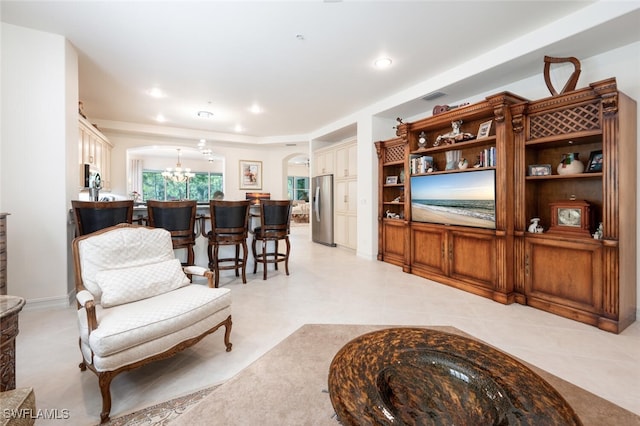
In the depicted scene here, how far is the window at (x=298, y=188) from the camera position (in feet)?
44.2

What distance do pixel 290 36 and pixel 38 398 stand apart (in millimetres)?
3400

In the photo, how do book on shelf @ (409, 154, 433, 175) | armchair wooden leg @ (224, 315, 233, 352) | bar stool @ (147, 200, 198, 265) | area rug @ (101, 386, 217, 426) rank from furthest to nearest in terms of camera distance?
book on shelf @ (409, 154, 433, 175) < bar stool @ (147, 200, 198, 265) < armchair wooden leg @ (224, 315, 233, 352) < area rug @ (101, 386, 217, 426)

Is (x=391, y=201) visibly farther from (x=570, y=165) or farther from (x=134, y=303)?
(x=134, y=303)

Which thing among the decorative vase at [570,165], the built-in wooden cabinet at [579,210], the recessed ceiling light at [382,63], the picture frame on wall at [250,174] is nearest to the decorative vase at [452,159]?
the built-in wooden cabinet at [579,210]

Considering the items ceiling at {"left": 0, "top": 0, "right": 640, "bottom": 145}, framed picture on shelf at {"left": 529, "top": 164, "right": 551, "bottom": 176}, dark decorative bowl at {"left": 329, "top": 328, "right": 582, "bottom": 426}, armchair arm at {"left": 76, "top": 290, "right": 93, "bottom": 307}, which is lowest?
dark decorative bowl at {"left": 329, "top": 328, "right": 582, "bottom": 426}

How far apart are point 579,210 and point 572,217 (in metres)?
0.09

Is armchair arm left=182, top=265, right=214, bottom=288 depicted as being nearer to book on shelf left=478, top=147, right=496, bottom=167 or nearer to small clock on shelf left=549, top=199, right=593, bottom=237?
book on shelf left=478, top=147, right=496, bottom=167

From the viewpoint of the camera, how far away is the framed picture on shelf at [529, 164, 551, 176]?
9.44ft

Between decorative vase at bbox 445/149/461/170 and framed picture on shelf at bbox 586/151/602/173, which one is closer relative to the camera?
framed picture on shelf at bbox 586/151/602/173

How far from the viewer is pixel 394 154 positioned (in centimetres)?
466

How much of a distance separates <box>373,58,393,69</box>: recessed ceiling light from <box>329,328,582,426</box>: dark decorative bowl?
3254 mm

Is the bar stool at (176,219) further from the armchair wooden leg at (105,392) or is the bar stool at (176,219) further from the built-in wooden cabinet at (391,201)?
the built-in wooden cabinet at (391,201)

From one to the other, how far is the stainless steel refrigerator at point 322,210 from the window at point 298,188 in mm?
6479

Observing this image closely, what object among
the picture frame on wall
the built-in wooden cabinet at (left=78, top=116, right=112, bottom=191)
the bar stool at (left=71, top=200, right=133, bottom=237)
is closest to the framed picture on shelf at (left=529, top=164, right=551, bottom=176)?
the bar stool at (left=71, top=200, right=133, bottom=237)
